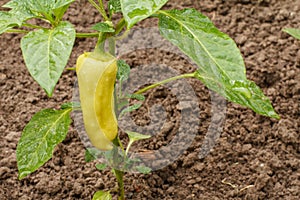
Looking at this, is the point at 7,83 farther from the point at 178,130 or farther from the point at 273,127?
the point at 273,127

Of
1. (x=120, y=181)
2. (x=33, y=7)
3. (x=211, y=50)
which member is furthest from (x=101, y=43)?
(x=120, y=181)

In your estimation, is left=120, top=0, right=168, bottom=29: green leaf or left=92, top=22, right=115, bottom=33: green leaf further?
left=92, top=22, right=115, bottom=33: green leaf

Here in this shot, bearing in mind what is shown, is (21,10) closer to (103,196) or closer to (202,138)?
(103,196)

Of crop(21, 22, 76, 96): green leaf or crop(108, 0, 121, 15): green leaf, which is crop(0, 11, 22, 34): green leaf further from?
crop(108, 0, 121, 15): green leaf

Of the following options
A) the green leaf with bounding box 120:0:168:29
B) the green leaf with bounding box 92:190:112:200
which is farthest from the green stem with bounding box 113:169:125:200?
the green leaf with bounding box 120:0:168:29

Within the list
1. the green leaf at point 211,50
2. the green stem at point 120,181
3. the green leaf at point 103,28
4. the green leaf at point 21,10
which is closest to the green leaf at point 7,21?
the green leaf at point 21,10
